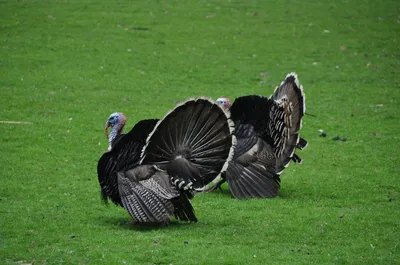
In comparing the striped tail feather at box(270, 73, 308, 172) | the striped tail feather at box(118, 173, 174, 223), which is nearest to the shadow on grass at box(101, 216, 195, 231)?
the striped tail feather at box(118, 173, 174, 223)

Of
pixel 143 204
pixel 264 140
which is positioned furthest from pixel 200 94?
pixel 143 204

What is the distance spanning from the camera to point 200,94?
21.8m

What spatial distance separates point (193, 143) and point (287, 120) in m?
2.92

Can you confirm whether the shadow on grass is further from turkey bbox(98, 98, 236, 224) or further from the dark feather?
the dark feather

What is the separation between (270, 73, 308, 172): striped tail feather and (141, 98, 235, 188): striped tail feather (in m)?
2.65

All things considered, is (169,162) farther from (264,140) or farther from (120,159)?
(264,140)

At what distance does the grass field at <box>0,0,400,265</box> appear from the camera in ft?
34.3

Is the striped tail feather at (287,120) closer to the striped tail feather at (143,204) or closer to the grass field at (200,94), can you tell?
the grass field at (200,94)

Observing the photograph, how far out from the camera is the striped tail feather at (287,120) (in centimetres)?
1337

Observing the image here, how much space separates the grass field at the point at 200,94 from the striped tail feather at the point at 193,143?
36.8 inches

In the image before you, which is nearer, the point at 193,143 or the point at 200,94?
the point at 193,143

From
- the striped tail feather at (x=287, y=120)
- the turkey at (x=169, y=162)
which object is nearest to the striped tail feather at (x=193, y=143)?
the turkey at (x=169, y=162)

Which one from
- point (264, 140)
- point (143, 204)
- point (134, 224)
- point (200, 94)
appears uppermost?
point (264, 140)

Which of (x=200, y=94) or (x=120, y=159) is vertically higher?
(x=120, y=159)
